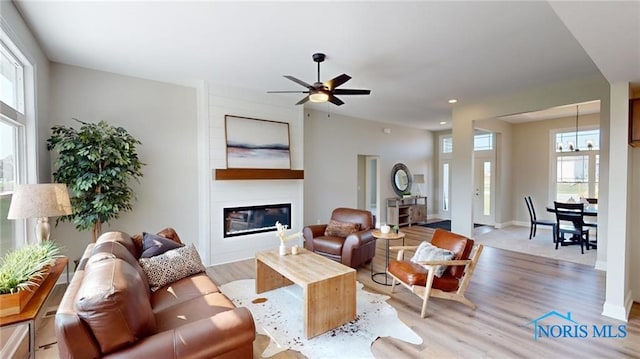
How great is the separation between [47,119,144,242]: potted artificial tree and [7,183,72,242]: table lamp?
1.08m

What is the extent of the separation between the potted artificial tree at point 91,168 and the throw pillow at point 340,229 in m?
2.98

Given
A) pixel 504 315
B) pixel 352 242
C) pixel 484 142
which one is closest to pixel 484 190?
pixel 484 142

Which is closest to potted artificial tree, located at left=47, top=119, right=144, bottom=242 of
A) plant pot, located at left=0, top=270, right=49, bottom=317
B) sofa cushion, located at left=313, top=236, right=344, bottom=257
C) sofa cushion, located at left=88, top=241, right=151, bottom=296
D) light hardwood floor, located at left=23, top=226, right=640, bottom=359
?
light hardwood floor, located at left=23, top=226, right=640, bottom=359

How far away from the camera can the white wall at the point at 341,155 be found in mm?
6605

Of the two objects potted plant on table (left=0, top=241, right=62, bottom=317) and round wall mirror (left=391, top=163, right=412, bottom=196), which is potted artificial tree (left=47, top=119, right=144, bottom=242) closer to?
potted plant on table (left=0, top=241, right=62, bottom=317)

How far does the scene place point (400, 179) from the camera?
28.0 ft

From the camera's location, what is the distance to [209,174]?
4688 millimetres

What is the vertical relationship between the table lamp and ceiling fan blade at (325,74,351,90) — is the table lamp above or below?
below

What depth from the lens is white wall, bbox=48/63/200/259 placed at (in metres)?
3.90

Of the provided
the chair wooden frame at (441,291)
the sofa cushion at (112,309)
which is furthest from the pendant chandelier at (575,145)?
the sofa cushion at (112,309)

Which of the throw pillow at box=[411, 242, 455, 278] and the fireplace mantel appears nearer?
the throw pillow at box=[411, 242, 455, 278]

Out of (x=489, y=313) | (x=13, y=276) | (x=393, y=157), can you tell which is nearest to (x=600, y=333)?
(x=489, y=313)

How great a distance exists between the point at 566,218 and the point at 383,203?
12.7ft

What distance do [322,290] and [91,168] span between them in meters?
3.12
